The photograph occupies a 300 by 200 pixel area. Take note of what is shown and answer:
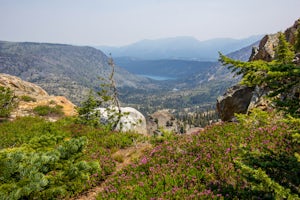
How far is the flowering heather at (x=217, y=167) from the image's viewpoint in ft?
23.2

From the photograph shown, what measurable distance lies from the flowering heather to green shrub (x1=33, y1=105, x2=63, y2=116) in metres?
21.5

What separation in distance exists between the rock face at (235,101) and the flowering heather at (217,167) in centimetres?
1352

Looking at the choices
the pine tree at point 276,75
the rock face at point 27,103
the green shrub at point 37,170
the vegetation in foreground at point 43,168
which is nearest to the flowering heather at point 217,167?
the pine tree at point 276,75

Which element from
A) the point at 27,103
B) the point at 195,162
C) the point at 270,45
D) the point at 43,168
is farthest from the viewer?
the point at 27,103

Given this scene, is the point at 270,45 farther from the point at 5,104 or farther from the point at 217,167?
the point at 5,104

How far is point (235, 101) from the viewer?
88.2 ft

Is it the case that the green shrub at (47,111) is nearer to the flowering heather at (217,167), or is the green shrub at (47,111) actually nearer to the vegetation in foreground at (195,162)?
the vegetation in foreground at (195,162)

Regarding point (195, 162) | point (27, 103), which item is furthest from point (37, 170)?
point (27, 103)

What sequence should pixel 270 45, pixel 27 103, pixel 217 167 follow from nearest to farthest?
pixel 217 167 → pixel 270 45 → pixel 27 103

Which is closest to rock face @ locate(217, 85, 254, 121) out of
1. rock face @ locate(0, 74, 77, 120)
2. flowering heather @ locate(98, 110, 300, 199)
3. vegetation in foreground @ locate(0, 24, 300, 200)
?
vegetation in foreground @ locate(0, 24, 300, 200)

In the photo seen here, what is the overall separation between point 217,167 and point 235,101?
729 inches

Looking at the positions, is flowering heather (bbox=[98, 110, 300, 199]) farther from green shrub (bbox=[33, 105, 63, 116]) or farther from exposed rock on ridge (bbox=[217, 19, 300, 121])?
green shrub (bbox=[33, 105, 63, 116])

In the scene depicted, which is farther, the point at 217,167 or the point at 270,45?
the point at 270,45

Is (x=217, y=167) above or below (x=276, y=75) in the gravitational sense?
below
